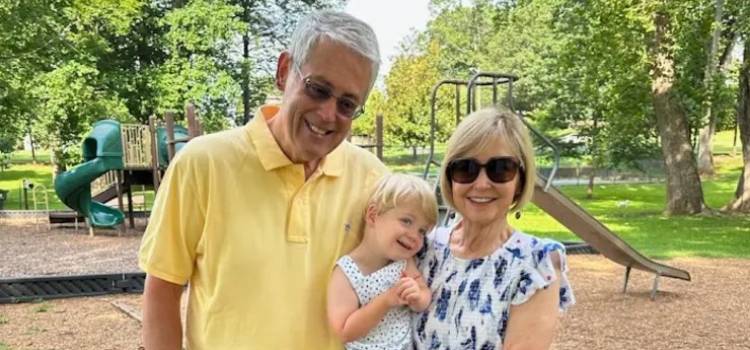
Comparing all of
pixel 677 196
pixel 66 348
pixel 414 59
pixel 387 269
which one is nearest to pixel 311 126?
pixel 387 269

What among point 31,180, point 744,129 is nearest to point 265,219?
point 744,129

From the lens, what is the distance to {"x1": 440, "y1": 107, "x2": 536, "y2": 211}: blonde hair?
1.56 m

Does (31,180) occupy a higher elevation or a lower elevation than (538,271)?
lower

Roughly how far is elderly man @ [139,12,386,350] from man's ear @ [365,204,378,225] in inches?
3.9

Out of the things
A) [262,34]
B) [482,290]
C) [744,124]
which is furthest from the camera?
[262,34]

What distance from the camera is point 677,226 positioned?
14633mm

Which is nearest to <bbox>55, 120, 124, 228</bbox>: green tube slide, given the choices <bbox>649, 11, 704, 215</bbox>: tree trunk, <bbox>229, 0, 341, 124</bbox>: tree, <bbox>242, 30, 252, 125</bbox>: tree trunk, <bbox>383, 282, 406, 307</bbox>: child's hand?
<bbox>242, 30, 252, 125</bbox>: tree trunk

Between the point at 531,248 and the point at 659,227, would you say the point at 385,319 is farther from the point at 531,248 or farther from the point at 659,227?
the point at 659,227

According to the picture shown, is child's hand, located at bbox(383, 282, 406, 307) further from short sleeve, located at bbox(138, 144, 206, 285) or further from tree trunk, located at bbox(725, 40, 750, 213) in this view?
tree trunk, located at bbox(725, 40, 750, 213)

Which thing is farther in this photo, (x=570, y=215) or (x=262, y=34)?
(x=262, y=34)

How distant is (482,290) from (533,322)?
0.13 metres

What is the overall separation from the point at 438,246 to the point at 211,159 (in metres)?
0.58

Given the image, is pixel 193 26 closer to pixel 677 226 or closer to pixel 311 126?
pixel 677 226

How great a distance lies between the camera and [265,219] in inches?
59.3
